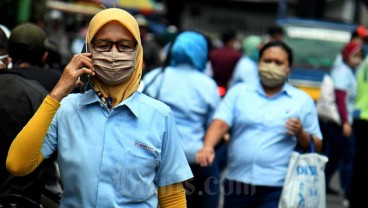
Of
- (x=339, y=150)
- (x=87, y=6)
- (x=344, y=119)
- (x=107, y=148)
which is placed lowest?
(x=87, y=6)

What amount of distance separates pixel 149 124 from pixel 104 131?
0.21 meters

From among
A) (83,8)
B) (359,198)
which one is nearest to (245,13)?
(83,8)

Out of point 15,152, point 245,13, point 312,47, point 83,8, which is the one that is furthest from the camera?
point 245,13

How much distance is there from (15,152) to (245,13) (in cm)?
3306

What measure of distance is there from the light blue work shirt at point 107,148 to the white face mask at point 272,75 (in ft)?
8.44

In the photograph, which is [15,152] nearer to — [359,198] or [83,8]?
[359,198]

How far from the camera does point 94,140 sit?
13.3 feet

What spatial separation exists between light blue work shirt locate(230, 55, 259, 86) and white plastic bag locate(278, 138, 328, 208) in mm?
5319

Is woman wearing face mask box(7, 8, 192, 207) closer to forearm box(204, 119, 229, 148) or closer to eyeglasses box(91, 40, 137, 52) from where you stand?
eyeglasses box(91, 40, 137, 52)

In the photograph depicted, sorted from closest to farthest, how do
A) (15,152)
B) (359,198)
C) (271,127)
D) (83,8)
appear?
(15,152)
(271,127)
(359,198)
(83,8)

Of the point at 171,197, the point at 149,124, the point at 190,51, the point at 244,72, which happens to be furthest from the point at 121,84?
the point at 244,72

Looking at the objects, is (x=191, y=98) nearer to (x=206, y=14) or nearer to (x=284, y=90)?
(x=284, y=90)

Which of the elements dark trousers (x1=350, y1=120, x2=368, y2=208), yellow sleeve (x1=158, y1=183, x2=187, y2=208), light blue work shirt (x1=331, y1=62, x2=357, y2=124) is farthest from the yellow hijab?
light blue work shirt (x1=331, y1=62, x2=357, y2=124)

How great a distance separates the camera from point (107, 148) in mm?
4039
